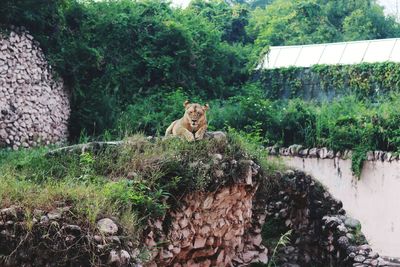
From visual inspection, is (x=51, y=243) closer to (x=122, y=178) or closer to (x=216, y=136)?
(x=122, y=178)

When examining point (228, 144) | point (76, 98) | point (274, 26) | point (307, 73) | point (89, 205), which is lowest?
point (89, 205)

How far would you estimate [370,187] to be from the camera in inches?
540

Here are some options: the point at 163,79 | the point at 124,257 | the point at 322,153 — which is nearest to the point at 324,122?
the point at 322,153

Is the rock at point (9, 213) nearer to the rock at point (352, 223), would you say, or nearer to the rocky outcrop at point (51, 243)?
the rocky outcrop at point (51, 243)

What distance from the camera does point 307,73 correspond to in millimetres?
17359

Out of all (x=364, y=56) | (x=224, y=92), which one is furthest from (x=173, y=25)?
(x=364, y=56)

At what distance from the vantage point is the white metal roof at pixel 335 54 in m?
16.7

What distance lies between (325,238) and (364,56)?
6.68m

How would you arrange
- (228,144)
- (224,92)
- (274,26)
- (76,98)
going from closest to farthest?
1. (228,144)
2. (76,98)
3. (224,92)
4. (274,26)

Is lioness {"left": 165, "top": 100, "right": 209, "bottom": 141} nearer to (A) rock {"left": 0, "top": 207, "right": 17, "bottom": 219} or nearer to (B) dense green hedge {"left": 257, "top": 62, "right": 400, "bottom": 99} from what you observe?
(A) rock {"left": 0, "top": 207, "right": 17, "bottom": 219}

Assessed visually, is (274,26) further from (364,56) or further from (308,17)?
(364,56)

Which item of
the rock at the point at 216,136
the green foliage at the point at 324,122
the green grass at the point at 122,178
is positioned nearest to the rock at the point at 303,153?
the green foliage at the point at 324,122

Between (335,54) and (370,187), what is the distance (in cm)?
510

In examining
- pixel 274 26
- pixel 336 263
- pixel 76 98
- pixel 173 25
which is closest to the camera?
pixel 336 263
